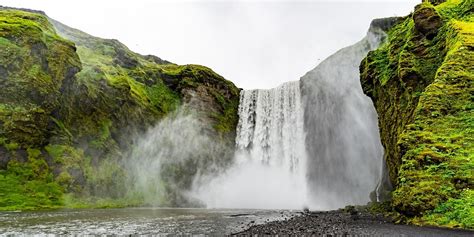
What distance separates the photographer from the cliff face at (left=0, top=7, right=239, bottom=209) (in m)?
37.2

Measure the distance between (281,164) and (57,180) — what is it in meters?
30.1

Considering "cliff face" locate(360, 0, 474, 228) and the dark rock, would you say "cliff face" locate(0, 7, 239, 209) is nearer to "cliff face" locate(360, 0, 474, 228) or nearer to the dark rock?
the dark rock

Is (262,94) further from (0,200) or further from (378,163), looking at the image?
(0,200)

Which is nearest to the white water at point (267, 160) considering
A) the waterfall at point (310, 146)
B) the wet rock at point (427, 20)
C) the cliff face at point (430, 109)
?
the waterfall at point (310, 146)

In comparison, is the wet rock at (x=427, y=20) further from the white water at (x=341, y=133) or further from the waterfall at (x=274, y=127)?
the waterfall at (x=274, y=127)

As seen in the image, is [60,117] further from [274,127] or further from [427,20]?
[427,20]

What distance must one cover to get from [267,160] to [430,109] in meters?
37.4

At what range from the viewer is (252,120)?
200 ft

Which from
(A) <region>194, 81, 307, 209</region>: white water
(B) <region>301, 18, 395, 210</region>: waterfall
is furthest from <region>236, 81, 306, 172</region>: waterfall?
(B) <region>301, 18, 395, 210</region>: waterfall

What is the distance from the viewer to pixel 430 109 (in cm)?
1889

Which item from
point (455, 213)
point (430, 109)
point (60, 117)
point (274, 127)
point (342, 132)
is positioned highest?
point (274, 127)

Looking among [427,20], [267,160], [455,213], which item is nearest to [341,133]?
[267,160]

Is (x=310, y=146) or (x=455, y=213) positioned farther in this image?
(x=310, y=146)

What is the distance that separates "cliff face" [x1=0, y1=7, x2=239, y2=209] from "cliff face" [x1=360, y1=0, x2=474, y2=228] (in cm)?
3162
